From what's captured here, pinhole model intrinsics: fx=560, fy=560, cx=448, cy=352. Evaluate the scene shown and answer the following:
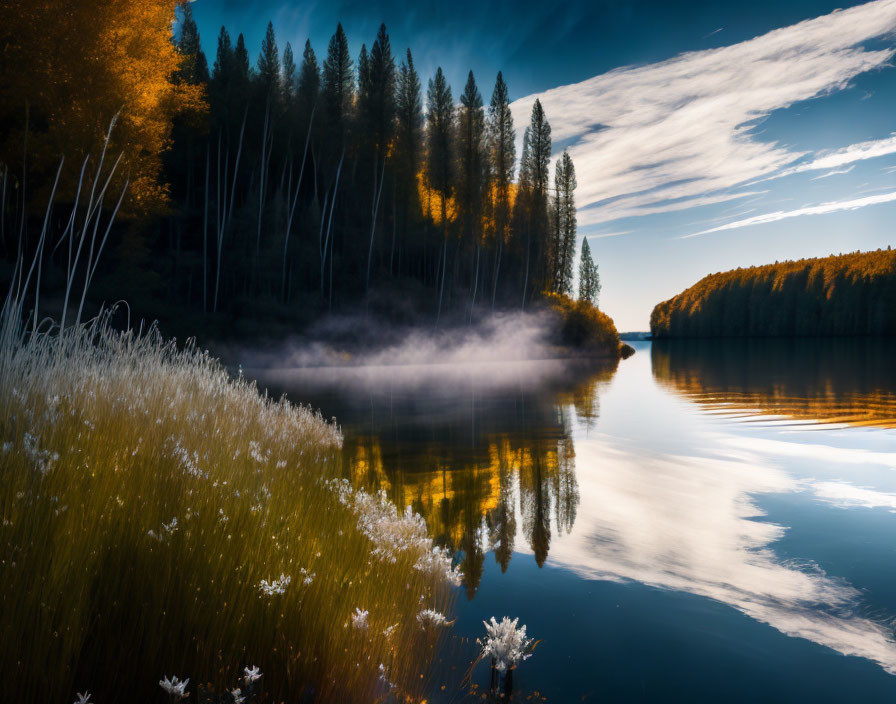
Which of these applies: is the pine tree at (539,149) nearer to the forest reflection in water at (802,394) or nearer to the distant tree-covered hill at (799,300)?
the forest reflection in water at (802,394)

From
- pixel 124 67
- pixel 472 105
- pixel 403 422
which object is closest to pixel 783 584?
pixel 403 422

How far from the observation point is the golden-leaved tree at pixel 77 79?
48.3ft

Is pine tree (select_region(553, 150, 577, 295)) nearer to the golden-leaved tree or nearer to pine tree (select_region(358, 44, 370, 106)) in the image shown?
pine tree (select_region(358, 44, 370, 106))

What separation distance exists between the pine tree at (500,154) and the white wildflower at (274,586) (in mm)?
45954

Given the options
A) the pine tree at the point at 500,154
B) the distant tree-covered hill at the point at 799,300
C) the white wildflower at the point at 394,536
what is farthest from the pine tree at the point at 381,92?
the distant tree-covered hill at the point at 799,300

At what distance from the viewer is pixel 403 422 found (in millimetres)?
14000

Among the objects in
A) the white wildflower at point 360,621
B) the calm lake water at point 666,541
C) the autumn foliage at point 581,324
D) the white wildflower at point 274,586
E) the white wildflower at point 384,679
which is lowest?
the calm lake water at point 666,541

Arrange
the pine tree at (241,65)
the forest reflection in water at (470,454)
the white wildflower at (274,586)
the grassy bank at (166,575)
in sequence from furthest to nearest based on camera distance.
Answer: the pine tree at (241,65), the forest reflection in water at (470,454), the white wildflower at (274,586), the grassy bank at (166,575)

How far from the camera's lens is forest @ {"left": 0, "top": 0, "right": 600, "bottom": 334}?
51.5ft

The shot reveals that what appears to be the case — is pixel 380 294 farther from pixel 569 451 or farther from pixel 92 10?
pixel 569 451

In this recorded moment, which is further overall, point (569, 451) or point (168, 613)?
point (569, 451)

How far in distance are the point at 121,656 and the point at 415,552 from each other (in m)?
2.72

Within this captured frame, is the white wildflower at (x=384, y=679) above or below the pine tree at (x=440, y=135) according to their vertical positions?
below

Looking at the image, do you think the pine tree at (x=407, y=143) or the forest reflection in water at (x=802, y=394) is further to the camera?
the pine tree at (x=407, y=143)
